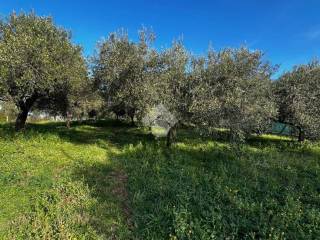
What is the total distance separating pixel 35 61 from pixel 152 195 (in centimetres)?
1149

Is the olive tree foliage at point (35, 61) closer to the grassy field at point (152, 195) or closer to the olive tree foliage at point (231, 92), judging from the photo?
the grassy field at point (152, 195)

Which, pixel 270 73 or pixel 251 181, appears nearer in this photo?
pixel 251 181

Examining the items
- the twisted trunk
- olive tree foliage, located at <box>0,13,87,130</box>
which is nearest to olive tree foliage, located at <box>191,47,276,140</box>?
olive tree foliage, located at <box>0,13,87,130</box>

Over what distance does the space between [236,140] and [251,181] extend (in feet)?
20.8

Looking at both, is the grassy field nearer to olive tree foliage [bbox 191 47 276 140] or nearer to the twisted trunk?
olive tree foliage [bbox 191 47 276 140]

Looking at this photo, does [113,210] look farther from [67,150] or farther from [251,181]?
[67,150]

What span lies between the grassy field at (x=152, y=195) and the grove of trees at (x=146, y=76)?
8.99ft

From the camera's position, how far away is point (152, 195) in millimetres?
10492

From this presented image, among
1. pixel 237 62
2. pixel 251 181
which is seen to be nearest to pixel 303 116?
pixel 237 62

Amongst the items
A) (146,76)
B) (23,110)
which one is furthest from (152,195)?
(23,110)

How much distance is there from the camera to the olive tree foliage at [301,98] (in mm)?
20797

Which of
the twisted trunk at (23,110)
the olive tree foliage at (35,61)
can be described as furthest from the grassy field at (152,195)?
the twisted trunk at (23,110)

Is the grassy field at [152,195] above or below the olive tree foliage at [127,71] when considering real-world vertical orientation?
below

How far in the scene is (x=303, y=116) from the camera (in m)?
20.7
